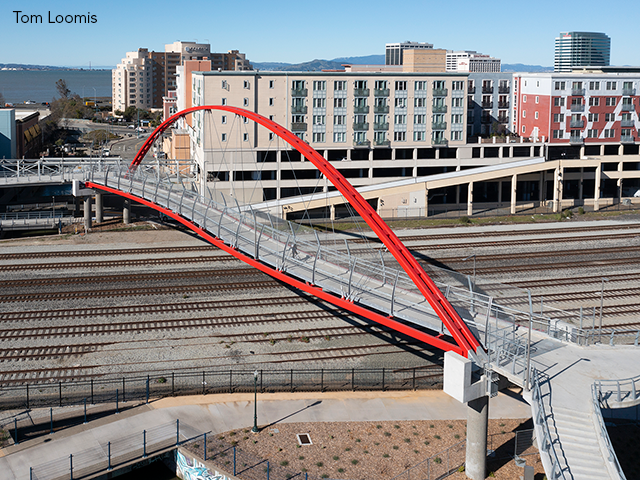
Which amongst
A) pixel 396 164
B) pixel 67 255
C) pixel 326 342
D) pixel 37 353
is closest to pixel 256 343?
pixel 326 342

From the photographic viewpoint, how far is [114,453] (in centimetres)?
2488

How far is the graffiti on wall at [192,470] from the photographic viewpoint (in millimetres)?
24031

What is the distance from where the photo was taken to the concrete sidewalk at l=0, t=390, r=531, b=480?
84.4 feet

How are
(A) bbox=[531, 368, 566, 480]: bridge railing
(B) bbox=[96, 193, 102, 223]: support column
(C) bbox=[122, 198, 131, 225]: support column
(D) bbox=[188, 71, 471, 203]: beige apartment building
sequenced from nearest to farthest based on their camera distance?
(A) bbox=[531, 368, 566, 480]: bridge railing, (B) bbox=[96, 193, 102, 223]: support column, (C) bbox=[122, 198, 131, 225]: support column, (D) bbox=[188, 71, 471, 203]: beige apartment building

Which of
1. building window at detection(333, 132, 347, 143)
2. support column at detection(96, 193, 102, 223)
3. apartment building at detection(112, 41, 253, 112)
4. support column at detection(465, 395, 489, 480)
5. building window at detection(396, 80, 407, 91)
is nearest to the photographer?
support column at detection(465, 395, 489, 480)

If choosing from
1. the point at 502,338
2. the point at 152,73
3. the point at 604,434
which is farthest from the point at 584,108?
the point at 152,73

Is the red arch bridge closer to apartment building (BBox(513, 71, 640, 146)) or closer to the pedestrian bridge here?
the pedestrian bridge

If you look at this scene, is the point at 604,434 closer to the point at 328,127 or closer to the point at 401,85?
the point at 328,127

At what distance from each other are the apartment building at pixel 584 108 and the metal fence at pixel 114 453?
181ft

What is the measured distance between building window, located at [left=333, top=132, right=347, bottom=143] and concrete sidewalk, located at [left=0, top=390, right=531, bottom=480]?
130 feet

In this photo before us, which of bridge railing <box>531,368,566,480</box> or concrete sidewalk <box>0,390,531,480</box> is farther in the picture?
concrete sidewalk <box>0,390,531,480</box>

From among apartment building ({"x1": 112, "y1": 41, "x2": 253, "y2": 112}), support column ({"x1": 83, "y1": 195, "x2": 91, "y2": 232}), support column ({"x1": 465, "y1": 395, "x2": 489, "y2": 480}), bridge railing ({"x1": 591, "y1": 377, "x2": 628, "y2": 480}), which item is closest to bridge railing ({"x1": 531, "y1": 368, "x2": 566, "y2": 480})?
bridge railing ({"x1": 591, "y1": 377, "x2": 628, "y2": 480})

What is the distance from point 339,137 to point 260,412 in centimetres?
4214

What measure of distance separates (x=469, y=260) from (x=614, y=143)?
3107 centimetres
